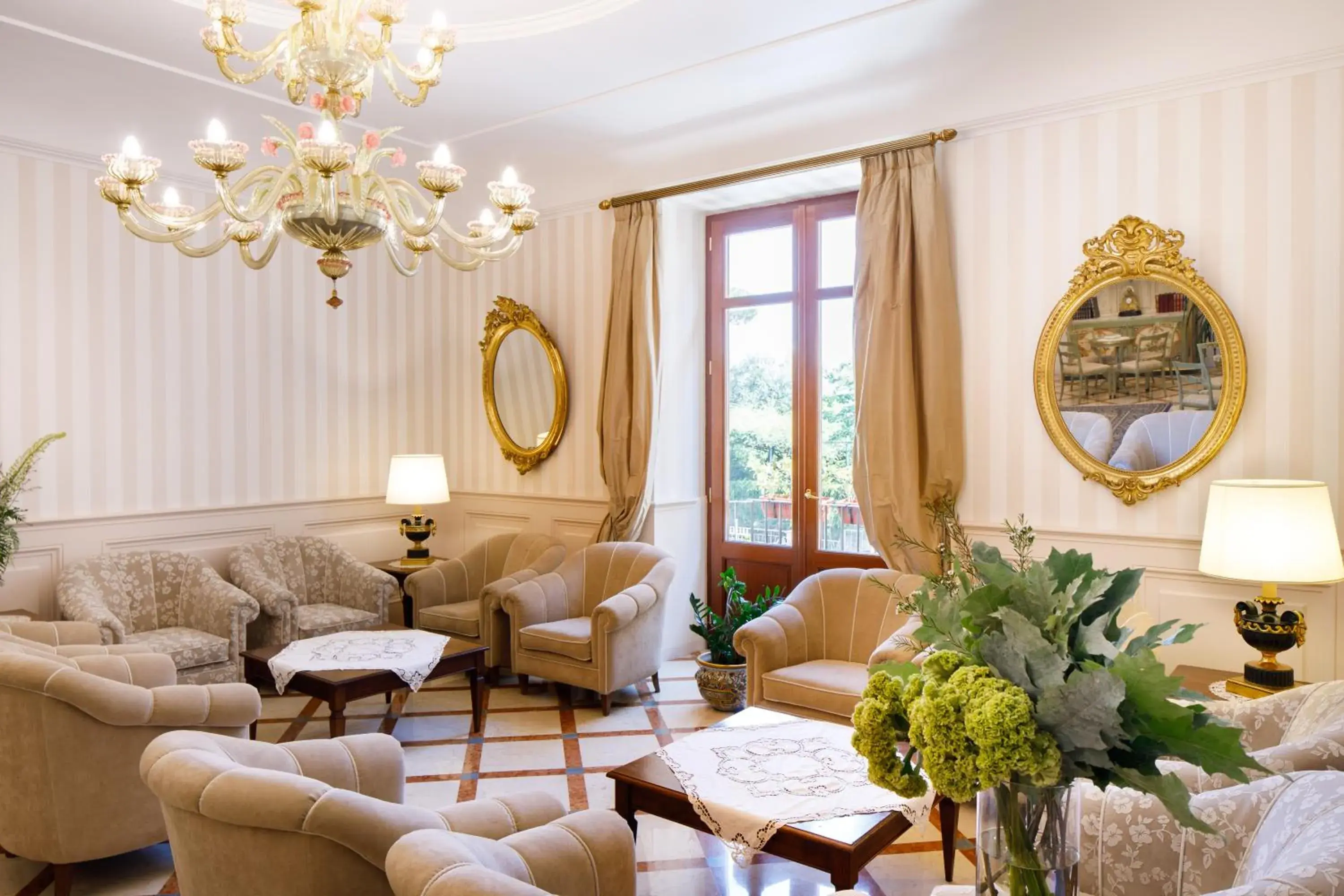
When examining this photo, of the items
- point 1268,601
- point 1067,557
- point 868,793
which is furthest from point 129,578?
point 1268,601

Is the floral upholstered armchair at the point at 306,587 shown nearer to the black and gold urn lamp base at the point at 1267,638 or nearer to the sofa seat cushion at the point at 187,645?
the sofa seat cushion at the point at 187,645

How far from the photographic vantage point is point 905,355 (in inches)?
172

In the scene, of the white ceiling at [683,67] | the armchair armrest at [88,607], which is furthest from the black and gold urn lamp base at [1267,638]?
the armchair armrest at [88,607]

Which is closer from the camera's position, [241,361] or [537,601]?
[537,601]

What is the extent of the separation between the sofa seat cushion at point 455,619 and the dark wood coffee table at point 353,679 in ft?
2.38

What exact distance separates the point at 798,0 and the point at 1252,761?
349cm

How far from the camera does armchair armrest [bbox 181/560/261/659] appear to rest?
4660 mm

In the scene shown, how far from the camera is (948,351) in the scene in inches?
170

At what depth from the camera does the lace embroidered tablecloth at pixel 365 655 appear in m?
3.91

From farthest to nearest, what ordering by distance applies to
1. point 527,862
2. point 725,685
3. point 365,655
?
point 725,685
point 365,655
point 527,862

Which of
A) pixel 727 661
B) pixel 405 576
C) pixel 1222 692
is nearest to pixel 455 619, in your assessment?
pixel 405 576

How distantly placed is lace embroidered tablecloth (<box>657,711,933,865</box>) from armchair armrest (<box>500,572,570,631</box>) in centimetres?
206

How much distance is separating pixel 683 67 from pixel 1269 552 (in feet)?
11.0

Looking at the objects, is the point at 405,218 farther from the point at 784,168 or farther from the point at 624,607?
the point at 784,168
